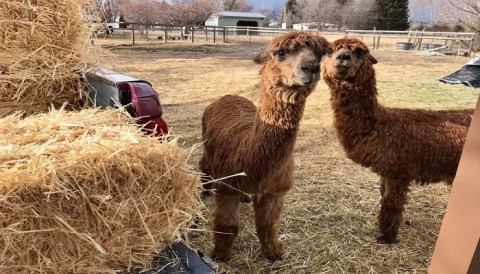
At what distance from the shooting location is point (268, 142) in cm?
266

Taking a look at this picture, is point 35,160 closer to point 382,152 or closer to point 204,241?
point 204,241

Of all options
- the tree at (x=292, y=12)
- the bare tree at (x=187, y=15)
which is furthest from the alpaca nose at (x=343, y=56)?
the tree at (x=292, y=12)

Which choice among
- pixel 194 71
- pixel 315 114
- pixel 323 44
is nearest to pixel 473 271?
pixel 323 44

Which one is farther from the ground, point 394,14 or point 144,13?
point 394,14

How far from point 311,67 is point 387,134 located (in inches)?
58.9

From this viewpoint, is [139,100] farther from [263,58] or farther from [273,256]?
[273,256]

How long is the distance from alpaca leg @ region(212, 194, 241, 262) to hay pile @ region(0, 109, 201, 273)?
1.06 meters

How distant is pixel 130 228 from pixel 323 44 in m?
1.83

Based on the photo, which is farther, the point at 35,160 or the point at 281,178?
the point at 281,178

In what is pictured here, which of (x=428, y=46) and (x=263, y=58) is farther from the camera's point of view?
(x=428, y=46)

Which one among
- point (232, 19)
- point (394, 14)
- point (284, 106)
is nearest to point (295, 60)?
point (284, 106)

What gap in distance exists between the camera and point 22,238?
1442 millimetres

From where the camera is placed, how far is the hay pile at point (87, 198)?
56.7 inches

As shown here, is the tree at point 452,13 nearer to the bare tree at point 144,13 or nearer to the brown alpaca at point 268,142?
the brown alpaca at point 268,142
